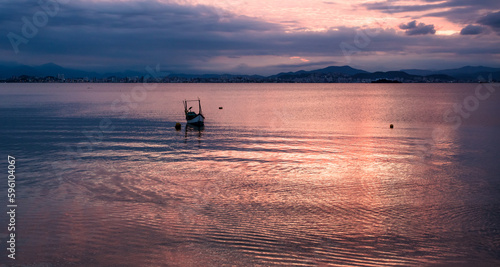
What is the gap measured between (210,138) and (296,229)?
23609 millimetres

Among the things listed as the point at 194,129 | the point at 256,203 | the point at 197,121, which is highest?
the point at 197,121


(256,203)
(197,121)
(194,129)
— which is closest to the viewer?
(256,203)

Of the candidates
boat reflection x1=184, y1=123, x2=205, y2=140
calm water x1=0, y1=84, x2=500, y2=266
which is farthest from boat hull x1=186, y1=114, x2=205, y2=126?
calm water x1=0, y1=84, x2=500, y2=266

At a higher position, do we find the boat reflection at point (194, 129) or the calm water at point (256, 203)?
the boat reflection at point (194, 129)

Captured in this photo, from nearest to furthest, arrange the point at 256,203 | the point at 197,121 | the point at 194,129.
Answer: the point at 256,203 < the point at 194,129 < the point at 197,121

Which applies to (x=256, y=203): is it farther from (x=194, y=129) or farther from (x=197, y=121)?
(x=197, y=121)

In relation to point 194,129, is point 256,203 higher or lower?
lower

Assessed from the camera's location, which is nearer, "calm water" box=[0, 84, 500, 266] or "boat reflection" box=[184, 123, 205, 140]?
"calm water" box=[0, 84, 500, 266]

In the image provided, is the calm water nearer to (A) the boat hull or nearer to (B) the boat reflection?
(B) the boat reflection

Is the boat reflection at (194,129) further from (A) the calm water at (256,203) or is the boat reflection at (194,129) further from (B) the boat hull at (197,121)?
(A) the calm water at (256,203)

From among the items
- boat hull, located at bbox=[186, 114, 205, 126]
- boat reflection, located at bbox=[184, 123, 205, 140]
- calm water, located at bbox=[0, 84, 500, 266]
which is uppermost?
boat hull, located at bbox=[186, 114, 205, 126]

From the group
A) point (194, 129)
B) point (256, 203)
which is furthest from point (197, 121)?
point (256, 203)

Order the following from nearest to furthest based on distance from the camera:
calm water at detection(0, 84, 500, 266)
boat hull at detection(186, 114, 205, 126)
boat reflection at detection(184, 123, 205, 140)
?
calm water at detection(0, 84, 500, 266) → boat reflection at detection(184, 123, 205, 140) → boat hull at detection(186, 114, 205, 126)

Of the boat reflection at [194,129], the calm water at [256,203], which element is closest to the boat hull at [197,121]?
the boat reflection at [194,129]
